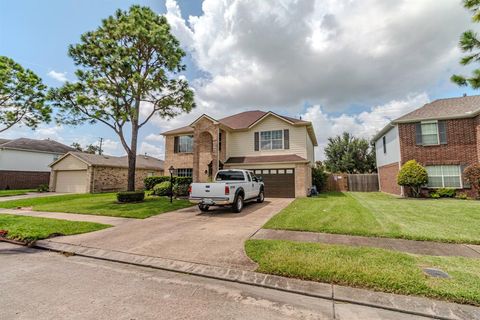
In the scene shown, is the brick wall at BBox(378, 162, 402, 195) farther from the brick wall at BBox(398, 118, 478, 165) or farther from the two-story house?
the two-story house

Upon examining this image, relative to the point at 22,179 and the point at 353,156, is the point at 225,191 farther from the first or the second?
the point at 22,179

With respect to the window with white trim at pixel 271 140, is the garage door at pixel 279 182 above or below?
below

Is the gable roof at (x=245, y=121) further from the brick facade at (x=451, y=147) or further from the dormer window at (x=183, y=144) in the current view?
the brick facade at (x=451, y=147)

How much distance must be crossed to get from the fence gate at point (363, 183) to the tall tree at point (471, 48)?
18.1 m

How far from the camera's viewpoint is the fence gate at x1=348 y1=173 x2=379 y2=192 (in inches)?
896

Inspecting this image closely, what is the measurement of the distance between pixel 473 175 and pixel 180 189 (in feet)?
64.5

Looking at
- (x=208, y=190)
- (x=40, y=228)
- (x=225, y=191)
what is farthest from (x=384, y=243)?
(x=40, y=228)

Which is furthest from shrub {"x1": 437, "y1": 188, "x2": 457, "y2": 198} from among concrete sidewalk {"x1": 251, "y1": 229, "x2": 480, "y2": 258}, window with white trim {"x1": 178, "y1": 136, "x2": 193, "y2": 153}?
window with white trim {"x1": 178, "y1": 136, "x2": 193, "y2": 153}

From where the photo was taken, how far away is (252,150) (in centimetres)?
1888

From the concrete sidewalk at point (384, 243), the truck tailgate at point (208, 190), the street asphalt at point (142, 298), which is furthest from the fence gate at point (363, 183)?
the street asphalt at point (142, 298)

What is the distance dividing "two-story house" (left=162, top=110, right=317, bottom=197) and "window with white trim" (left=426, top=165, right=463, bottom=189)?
27.0 feet

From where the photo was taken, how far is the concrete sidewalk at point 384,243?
5008 mm

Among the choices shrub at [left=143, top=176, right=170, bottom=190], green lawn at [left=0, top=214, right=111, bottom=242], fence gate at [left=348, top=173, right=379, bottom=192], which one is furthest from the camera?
fence gate at [left=348, top=173, right=379, bottom=192]

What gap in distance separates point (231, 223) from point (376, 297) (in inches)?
220
